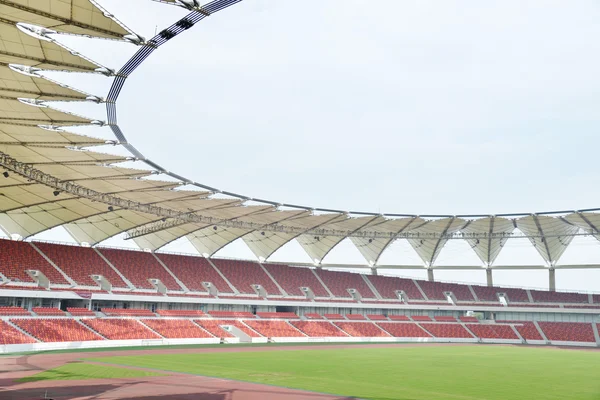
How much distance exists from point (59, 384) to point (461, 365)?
26089 mm

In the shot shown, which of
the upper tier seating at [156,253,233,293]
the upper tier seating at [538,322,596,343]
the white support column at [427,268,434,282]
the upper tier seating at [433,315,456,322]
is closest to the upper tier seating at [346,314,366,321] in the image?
the upper tier seating at [433,315,456,322]

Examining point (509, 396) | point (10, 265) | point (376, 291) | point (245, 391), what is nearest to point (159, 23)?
point (245, 391)

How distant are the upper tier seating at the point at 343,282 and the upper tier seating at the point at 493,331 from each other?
48.4ft

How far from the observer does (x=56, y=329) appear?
42.2 meters

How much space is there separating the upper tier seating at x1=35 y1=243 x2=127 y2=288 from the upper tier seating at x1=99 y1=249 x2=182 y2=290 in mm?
1439

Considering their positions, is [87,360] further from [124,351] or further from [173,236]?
[173,236]

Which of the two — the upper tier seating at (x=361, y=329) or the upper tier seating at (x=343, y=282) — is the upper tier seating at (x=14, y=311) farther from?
the upper tier seating at (x=343, y=282)

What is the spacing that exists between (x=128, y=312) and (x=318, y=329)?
74.6 ft

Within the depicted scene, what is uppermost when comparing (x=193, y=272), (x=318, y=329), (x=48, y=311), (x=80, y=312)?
(x=193, y=272)

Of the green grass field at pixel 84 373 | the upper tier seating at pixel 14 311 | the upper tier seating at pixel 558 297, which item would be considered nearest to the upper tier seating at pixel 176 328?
the upper tier seating at pixel 14 311

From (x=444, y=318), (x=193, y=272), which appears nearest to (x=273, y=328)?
(x=193, y=272)

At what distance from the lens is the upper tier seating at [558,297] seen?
236 feet

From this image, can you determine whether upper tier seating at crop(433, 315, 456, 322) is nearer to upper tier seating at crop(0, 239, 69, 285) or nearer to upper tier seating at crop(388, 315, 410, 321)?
upper tier seating at crop(388, 315, 410, 321)

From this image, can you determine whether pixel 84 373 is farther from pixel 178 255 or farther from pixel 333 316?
pixel 333 316
